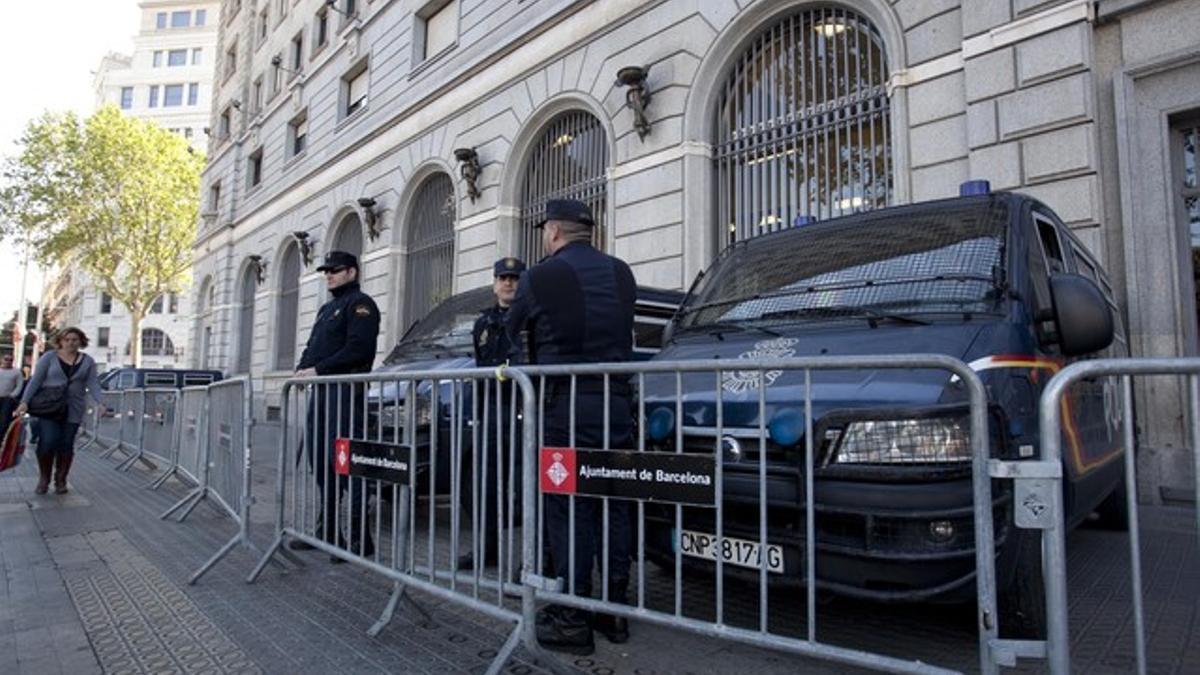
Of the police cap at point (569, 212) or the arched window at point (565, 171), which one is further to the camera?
the arched window at point (565, 171)

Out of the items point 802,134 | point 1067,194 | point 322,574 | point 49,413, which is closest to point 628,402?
point 322,574

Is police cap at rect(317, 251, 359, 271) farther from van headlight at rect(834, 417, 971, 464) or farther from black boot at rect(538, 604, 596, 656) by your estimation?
van headlight at rect(834, 417, 971, 464)

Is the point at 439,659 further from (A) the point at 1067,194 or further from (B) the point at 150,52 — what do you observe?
(B) the point at 150,52

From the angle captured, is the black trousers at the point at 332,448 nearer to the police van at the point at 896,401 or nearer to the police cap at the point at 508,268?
the police cap at the point at 508,268

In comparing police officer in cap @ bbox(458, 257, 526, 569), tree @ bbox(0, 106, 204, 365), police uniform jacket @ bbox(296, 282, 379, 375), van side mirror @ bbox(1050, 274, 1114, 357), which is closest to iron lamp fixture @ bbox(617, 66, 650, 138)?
police officer in cap @ bbox(458, 257, 526, 569)

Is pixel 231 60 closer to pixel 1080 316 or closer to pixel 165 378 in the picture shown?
pixel 165 378

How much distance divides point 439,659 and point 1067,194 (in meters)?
6.89

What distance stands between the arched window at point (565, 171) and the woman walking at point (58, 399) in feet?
22.3

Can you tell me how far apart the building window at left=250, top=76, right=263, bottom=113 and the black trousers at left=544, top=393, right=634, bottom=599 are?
27.8m

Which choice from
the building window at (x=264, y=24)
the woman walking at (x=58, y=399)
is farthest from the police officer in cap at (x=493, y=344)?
the building window at (x=264, y=24)

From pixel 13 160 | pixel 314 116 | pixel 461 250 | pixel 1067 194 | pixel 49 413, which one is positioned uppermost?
pixel 13 160

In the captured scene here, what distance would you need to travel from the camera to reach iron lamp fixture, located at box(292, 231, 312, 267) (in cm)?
2067

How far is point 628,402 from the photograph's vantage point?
10.5ft

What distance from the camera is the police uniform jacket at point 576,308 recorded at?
11.1ft
